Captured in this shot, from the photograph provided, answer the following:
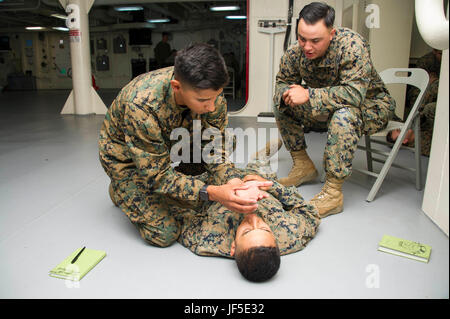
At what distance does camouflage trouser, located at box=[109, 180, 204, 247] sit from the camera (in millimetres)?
1916

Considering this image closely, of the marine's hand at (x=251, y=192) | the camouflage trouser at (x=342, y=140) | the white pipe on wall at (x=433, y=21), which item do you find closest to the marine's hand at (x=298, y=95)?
the camouflage trouser at (x=342, y=140)

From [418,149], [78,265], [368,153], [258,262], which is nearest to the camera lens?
[258,262]

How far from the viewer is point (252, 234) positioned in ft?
5.11

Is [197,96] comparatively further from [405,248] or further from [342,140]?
[405,248]

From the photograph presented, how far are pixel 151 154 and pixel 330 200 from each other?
1.22m

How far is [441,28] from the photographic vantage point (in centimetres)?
120

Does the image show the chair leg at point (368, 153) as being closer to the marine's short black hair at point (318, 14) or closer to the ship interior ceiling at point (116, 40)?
the marine's short black hair at point (318, 14)

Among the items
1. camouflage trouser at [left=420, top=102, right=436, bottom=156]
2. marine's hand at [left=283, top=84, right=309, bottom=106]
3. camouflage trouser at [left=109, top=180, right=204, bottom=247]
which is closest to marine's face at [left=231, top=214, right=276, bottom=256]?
camouflage trouser at [left=109, top=180, right=204, bottom=247]

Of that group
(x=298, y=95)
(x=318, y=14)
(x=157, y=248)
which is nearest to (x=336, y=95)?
(x=298, y=95)

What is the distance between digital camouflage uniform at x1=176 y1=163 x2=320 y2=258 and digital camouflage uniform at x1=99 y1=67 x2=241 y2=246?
0.34ft
